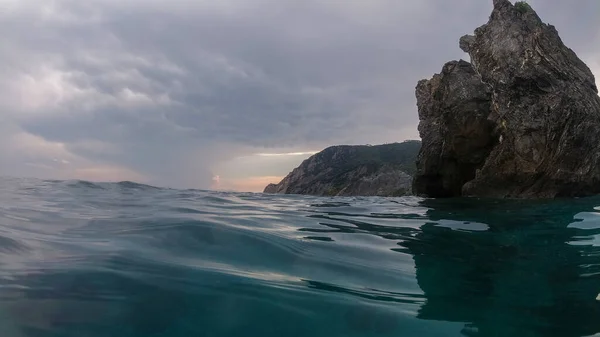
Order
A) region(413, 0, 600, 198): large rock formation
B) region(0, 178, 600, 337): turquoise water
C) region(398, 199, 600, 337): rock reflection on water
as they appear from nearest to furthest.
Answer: region(0, 178, 600, 337): turquoise water
region(398, 199, 600, 337): rock reflection on water
region(413, 0, 600, 198): large rock formation

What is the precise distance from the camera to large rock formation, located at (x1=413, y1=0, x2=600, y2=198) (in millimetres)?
14703

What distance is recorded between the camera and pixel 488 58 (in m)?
16.8

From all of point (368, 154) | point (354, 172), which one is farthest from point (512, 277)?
point (368, 154)

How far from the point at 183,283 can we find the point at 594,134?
1592cm

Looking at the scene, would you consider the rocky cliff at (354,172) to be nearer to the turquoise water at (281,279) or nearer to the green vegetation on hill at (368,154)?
the green vegetation on hill at (368,154)

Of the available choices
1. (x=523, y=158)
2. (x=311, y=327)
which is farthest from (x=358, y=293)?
(x=523, y=158)

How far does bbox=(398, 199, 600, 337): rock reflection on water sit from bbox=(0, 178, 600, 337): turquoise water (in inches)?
0.8

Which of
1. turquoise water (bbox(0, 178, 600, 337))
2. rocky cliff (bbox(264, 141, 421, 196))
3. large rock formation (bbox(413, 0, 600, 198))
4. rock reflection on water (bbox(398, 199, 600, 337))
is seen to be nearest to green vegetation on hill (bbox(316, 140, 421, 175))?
rocky cliff (bbox(264, 141, 421, 196))

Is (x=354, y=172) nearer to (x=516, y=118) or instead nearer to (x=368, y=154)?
(x=368, y=154)

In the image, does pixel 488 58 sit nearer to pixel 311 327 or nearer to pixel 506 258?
pixel 506 258

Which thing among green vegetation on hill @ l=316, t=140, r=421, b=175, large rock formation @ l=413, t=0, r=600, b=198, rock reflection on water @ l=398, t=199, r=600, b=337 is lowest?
rock reflection on water @ l=398, t=199, r=600, b=337

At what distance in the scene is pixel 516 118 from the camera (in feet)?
51.3

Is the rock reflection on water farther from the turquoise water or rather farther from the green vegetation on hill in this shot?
the green vegetation on hill

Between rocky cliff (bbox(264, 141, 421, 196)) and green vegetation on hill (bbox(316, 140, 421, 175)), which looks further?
green vegetation on hill (bbox(316, 140, 421, 175))
